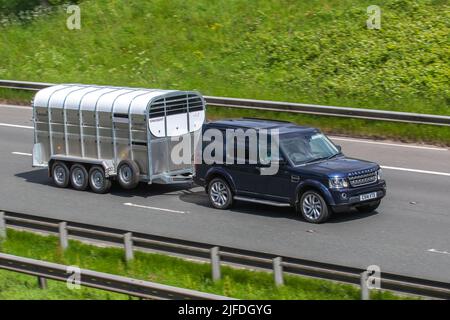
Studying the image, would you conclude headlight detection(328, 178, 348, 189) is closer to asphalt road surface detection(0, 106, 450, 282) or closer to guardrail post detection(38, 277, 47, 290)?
asphalt road surface detection(0, 106, 450, 282)

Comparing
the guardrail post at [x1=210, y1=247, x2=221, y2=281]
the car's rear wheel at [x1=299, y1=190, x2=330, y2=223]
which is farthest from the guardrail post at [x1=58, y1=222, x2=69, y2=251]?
the car's rear wheel at [x1=299, y1=190, x2=330, y2=223]

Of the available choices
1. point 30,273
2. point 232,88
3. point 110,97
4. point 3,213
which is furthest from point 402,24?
point 30,273

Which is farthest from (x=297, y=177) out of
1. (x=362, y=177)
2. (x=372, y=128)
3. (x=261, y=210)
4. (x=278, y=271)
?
(x=372, y=128)

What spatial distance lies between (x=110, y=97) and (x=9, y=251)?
18.9ft

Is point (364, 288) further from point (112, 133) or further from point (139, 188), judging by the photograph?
point (139, 188)

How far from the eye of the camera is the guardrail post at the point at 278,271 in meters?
14.3

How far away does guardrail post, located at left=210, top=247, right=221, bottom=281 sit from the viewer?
15.0 meters

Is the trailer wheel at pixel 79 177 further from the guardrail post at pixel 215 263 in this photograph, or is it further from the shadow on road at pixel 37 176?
the guardrail post at pixel 215 263

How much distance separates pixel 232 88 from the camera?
3177 cm

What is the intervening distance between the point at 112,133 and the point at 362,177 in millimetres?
6272

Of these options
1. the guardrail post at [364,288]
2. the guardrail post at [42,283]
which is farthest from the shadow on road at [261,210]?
the guardrail post at [42,283]
